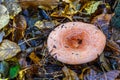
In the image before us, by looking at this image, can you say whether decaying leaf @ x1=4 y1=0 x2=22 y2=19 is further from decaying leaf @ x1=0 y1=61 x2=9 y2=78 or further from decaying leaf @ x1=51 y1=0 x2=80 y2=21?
decaying leaf @ x1=0 y1=61 x2=9 y2=78

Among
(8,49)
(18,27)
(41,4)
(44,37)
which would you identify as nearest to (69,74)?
(44,37)

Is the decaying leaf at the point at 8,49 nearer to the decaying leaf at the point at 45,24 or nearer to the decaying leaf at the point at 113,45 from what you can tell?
the decaying leaf at the point at 45,24

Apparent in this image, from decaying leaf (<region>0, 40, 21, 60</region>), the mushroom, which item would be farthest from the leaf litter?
the mushroom

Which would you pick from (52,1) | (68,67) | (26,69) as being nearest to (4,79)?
(26,69)

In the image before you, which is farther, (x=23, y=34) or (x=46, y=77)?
(x=23, y=34)

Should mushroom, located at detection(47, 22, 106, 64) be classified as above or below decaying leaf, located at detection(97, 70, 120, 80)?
above

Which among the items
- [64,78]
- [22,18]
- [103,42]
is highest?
[22,18]

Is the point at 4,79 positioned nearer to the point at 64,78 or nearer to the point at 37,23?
the point at 64,78
